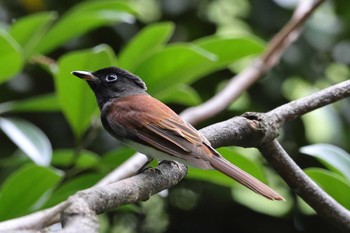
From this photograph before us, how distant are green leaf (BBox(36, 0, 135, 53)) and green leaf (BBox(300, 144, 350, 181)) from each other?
40.6 inches

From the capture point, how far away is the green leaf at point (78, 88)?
286 cm

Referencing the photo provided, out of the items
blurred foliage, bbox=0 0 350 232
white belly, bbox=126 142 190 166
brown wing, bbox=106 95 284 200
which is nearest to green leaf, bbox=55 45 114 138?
blurred foliage, bbox=0 0 350 232

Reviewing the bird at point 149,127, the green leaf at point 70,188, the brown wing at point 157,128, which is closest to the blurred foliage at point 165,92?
the green leaf at point 70,188

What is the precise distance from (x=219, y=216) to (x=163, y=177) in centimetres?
171

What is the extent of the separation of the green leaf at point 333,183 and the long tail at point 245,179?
0.96 ft

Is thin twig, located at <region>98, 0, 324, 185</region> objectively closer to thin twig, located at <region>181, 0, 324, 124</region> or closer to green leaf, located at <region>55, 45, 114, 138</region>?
thin twig, located at <region>181, 0, 324, 124</region>

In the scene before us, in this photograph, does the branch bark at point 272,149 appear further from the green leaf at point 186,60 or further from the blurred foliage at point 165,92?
the green leaf at point 186,60

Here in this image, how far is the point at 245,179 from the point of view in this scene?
2.17 meters

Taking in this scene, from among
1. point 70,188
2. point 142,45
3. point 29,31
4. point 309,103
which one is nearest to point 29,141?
point 70,188

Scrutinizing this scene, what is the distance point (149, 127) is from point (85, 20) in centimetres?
82

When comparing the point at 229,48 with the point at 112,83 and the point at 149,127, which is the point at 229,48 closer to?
the point at 112,83

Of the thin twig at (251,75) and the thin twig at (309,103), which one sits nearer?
the thin twig at (309,103)

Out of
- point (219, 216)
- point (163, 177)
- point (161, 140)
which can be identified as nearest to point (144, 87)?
point (161, 140)

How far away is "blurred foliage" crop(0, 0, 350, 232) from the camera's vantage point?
2.80 metres
